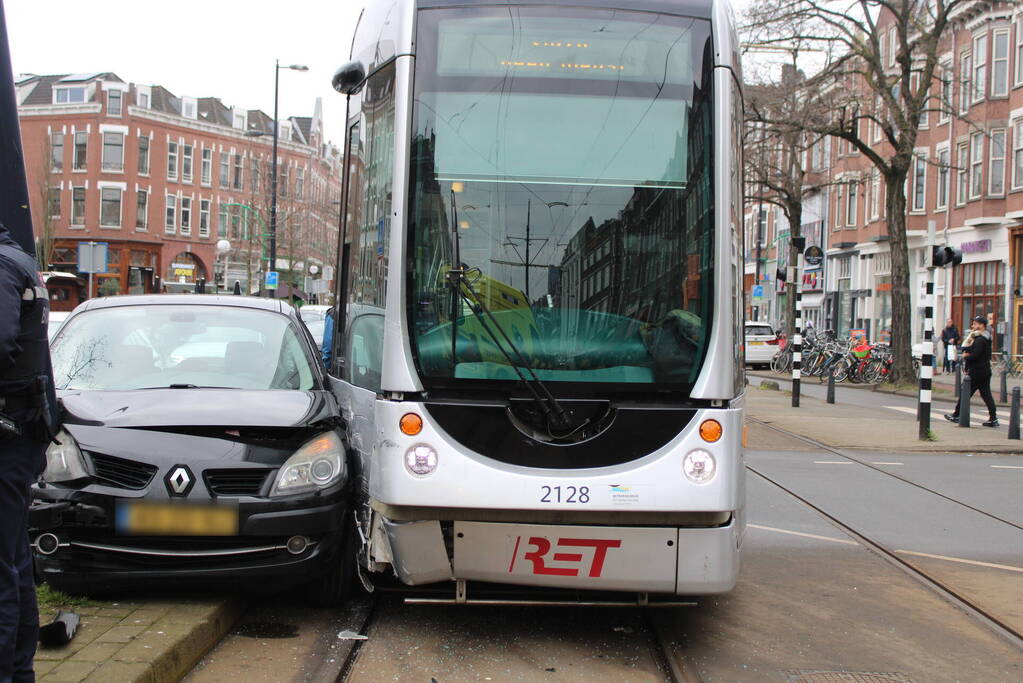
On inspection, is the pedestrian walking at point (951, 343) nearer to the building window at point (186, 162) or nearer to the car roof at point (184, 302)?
the car roof at point (184, 302)

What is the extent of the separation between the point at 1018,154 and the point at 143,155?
53482 mm

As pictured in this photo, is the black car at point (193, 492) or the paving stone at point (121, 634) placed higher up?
the black car at point (193, 492)

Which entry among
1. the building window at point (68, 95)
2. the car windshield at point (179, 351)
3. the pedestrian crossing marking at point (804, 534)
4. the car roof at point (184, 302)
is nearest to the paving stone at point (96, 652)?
the car windshield at point (179, 351)

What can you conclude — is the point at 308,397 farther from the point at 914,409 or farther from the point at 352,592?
the point at 914,409

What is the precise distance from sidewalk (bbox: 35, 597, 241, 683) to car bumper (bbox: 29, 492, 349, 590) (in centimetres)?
15

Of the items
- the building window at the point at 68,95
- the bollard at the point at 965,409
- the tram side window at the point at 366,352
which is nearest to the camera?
the tram side window at the point at 366,352

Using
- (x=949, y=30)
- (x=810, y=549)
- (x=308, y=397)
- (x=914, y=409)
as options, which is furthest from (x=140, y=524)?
(x=949, y=30)

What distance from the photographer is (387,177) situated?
16.2 ft

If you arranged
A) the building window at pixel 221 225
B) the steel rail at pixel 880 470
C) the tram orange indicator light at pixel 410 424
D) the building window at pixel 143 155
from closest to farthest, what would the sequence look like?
the tram orange indicator light at pixel 410 424, the steel rail at pixel 880 470, the building window at pixel 143 155, the building window at pixel 221 225

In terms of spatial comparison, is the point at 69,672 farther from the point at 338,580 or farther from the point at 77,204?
the point at 77,204

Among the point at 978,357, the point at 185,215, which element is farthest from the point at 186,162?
the point at 978,357

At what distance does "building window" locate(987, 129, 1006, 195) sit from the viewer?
34625 millimetres

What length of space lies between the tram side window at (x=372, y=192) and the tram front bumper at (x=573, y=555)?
3.69ft

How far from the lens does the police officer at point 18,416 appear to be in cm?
307
